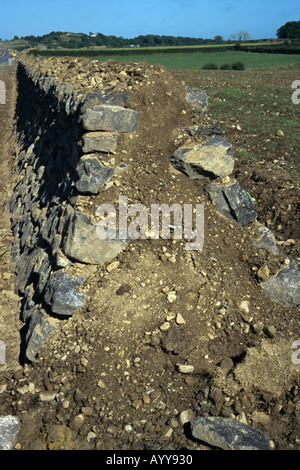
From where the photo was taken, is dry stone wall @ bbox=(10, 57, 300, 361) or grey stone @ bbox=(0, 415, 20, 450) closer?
grey stone @ bbox=(0, 415, 20, 450)

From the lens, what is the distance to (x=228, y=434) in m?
3.99

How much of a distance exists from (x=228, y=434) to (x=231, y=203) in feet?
11.9

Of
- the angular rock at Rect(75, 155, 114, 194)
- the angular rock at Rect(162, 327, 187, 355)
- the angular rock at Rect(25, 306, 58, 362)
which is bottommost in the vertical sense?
the angular rock at Rect(25, 306, 58, 362)

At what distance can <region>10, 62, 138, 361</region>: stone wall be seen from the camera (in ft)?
18.5

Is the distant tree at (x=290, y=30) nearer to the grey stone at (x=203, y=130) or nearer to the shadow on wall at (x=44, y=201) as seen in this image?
the shadow on wall at (x=44, y=201)

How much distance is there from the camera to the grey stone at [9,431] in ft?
14.2

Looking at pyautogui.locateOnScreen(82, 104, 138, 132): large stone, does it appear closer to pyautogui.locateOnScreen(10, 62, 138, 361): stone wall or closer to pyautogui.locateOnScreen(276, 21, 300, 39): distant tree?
pyautogui.locateOnScreen(10, 62, 138, 361): stone wall

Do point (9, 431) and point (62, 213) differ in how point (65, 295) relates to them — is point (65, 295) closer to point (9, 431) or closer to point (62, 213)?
point (62, 213)

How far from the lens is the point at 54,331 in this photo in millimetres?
5445

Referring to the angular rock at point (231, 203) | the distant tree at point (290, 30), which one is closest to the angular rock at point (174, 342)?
the angular rock at point (231, 203)

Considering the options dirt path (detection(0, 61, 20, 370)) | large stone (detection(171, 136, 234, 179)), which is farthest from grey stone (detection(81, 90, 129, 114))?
dirt path (detection(0, 61, 20, 370))

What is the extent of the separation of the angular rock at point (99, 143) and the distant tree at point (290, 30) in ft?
292

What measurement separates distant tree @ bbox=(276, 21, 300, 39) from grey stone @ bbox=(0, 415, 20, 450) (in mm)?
92712

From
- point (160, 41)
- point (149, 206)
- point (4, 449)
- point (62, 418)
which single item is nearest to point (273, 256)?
point (149, 206)
